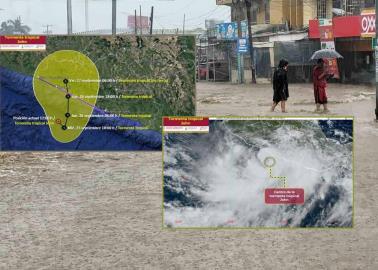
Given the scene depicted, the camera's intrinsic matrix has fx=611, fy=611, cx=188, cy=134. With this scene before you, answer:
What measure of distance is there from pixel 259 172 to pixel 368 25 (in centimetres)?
3006

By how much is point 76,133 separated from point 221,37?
4147 centimetres

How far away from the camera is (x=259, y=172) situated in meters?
4.80

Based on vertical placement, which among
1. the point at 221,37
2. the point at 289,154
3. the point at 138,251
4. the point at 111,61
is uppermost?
→ the point at 221,37

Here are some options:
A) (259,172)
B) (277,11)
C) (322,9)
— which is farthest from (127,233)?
(277,11)

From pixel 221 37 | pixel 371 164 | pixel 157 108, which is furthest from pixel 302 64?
pixel 157 108

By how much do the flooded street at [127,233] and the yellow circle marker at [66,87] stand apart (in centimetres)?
134

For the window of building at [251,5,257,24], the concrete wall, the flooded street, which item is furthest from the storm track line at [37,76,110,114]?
the window of building at [251,5,257,24]

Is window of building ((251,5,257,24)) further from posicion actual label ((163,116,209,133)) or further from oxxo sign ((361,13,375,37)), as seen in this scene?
posicion actual label ((163,116,209,133))

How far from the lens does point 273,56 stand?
43.2 meters

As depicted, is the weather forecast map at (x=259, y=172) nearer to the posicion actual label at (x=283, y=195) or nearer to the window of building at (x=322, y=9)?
the posicion actual label at (x=283, y=195)

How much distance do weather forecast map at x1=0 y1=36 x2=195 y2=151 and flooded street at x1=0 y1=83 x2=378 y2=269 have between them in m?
1.10

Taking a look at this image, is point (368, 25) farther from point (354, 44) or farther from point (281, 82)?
point (281, 82)

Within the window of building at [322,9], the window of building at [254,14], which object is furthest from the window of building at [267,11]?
the window of building at [322,9]

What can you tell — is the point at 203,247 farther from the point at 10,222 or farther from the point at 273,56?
the point at 273,56
